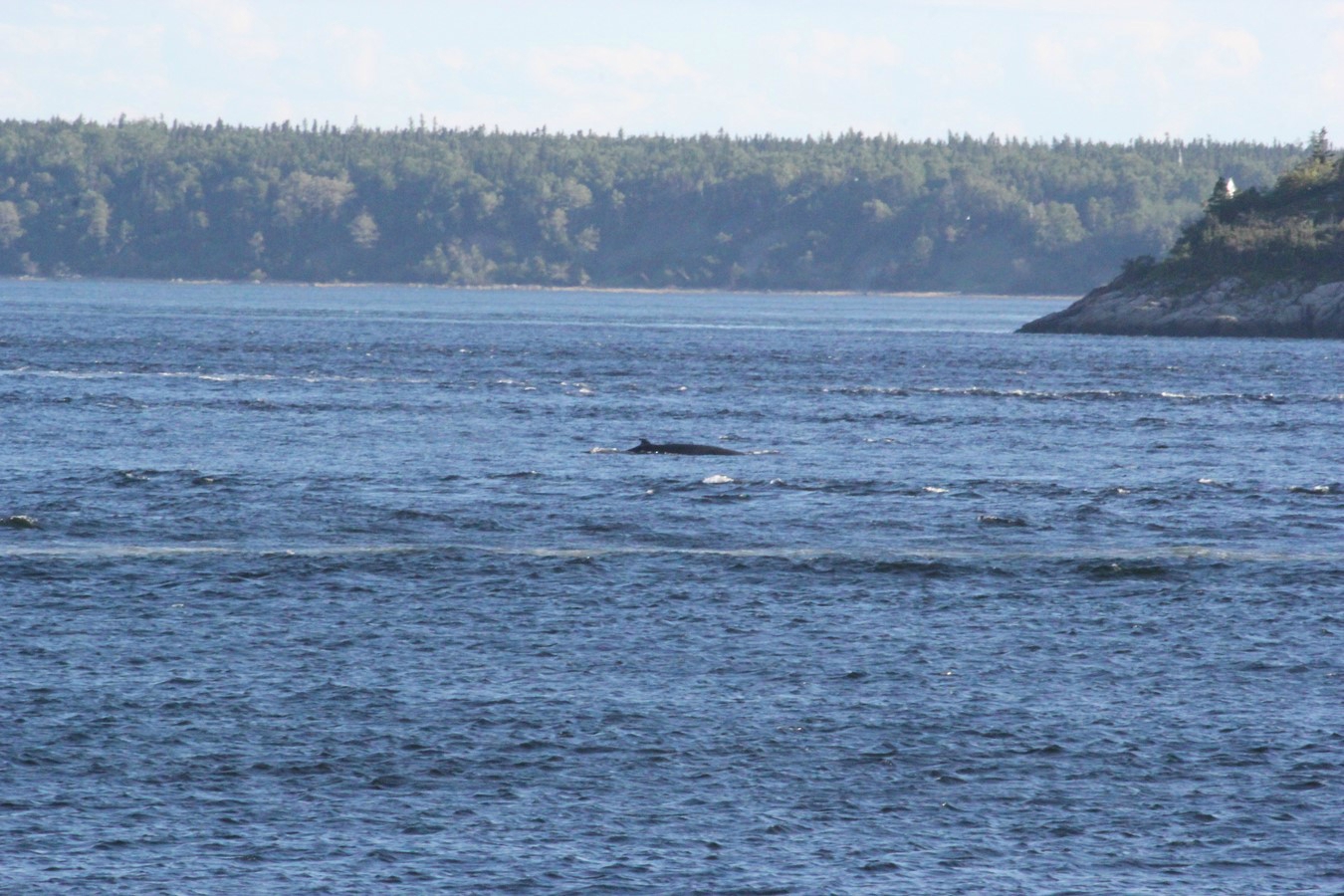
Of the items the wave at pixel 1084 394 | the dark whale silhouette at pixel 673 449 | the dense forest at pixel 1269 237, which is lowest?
the dark whale silhouette at pixel 673 449

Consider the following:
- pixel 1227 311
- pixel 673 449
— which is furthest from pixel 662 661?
pixel 1227 311

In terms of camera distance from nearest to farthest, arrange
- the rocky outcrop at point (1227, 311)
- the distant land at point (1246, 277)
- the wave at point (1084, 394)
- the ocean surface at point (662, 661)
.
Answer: the ocean surface at point (662, 661), the wave at point (1084, 394), the rocky outcrop at point (1227, 311), the distant land at point (1246, 277)

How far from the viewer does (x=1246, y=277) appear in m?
144

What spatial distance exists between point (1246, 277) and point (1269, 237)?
3596 millimetres

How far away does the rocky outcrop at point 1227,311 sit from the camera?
138750 millimetres

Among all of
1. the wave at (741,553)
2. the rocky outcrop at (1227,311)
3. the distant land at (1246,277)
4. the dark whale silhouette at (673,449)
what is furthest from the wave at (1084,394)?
the distant land at (1246,277)

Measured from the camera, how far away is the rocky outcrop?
13875 cm

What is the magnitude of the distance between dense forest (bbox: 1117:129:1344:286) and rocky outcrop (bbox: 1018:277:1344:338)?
1.14m

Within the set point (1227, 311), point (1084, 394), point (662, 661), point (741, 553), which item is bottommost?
point (662, 661)

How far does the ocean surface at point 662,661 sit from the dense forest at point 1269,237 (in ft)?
278

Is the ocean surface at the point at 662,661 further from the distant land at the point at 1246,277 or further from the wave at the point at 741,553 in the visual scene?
the distant land at the point at 1246,277

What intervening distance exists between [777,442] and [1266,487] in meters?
17.2

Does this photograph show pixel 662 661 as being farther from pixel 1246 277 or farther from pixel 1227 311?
pixel 1246 277

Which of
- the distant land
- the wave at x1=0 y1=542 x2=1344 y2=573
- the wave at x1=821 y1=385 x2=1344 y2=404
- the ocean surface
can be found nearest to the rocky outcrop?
the distant land
